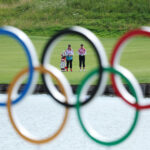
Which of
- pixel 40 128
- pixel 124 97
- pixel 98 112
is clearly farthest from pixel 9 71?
pixel 124 97

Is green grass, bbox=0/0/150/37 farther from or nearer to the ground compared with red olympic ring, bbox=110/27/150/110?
farther from the ground

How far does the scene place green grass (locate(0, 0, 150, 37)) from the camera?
143 ft

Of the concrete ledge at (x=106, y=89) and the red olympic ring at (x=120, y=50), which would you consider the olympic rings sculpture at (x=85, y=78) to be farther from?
the concrete ledge at (x=106, y=89)

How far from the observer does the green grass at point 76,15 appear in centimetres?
4353

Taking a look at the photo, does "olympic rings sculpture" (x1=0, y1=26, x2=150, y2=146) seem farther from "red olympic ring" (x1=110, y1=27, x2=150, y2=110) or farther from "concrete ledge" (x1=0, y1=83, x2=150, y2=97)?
"concrete ledge" (x1=0, y1=83, x2=150, y2=97)

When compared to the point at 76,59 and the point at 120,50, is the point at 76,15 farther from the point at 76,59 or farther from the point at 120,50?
the point at 120,50

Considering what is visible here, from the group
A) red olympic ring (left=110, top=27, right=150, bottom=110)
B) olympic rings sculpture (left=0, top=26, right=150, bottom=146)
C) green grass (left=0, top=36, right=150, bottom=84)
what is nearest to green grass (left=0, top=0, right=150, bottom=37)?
green grass (left=0, top=36, right=150, bottom=84)

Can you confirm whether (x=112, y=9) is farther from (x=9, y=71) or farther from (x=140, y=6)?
(x=9, y=71)

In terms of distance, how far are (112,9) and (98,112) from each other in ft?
117

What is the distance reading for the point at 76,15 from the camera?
153ft

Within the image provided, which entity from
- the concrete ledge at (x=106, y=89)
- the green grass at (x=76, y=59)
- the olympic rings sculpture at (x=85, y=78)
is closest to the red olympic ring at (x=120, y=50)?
the olympic rings sculpture at (x=85, y=78)

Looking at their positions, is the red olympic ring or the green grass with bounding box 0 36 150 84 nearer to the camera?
the red olympic ring

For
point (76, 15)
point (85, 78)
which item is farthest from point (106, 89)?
point (76, 15)

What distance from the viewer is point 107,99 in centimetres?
1409
